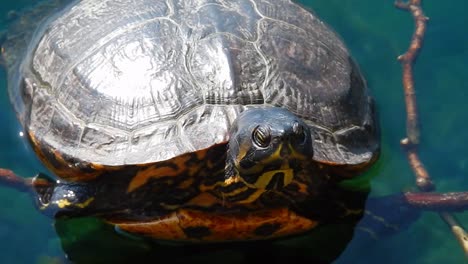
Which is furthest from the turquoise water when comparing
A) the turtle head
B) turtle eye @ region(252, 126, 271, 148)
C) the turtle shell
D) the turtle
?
turtle eye @ region(252, 126, 271, 148)

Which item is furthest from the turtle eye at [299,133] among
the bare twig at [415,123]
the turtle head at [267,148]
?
the bare twig at [415,123]

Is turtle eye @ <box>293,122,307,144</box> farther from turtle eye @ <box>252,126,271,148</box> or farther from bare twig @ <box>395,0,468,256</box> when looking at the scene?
bare twig @ <box>395,0,468,256</box>

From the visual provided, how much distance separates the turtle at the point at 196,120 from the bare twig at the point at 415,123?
1.36 ft

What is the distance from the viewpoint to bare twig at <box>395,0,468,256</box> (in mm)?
3410

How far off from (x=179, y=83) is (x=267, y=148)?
60cm

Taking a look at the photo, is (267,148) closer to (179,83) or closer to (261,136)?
(261,136)

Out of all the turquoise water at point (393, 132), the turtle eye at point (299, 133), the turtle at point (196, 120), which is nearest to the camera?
the turtle eye at point (299, 133)

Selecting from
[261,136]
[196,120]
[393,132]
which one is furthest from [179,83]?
[393,132]

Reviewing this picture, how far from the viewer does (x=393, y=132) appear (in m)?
3.95

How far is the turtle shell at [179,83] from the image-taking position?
2.93 metres

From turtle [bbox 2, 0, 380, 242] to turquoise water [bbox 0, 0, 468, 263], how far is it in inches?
7.1

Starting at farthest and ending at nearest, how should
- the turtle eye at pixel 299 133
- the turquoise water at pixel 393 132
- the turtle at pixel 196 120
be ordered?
1. the turquoise water at pixel 393 132
2. the turtle at pixel 196 120
3. the turtle eye at pixel 299 133

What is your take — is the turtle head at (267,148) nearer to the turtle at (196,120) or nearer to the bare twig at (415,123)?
the turtle at (196,120)

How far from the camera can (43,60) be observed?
11.6 ft
